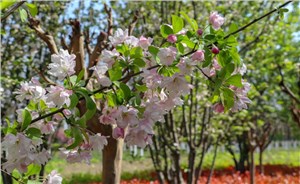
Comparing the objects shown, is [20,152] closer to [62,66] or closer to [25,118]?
[25,118]

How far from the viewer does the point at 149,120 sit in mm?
1948

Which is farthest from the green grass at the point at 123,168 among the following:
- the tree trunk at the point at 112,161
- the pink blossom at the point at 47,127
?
the pink blossom at the point at 47,127

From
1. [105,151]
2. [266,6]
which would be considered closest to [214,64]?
[105,151]

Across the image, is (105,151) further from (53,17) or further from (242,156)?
(242,156)

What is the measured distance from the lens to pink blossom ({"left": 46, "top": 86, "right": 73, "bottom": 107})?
1837 mm

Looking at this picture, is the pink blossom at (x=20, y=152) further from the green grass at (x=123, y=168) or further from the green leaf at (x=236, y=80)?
the green grass at (x=123, y=168)

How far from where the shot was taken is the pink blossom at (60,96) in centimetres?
184

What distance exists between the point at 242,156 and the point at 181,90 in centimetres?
1242

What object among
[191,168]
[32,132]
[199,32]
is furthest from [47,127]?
[191,168]

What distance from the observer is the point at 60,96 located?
6.02ft

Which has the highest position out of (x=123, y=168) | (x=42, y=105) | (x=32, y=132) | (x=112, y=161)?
(x=42, y=105)

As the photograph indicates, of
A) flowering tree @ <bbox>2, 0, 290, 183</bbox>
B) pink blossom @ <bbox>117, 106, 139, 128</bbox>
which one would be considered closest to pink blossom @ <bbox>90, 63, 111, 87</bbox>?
flowering tree @ <bbox>2, 0, 290, 183</bbox>

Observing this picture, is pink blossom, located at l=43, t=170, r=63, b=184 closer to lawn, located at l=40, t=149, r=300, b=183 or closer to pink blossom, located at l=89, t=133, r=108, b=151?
pink blossom, located at l=89, t=133, r=108, b=151

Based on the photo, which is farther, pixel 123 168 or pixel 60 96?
pixel 123 168
